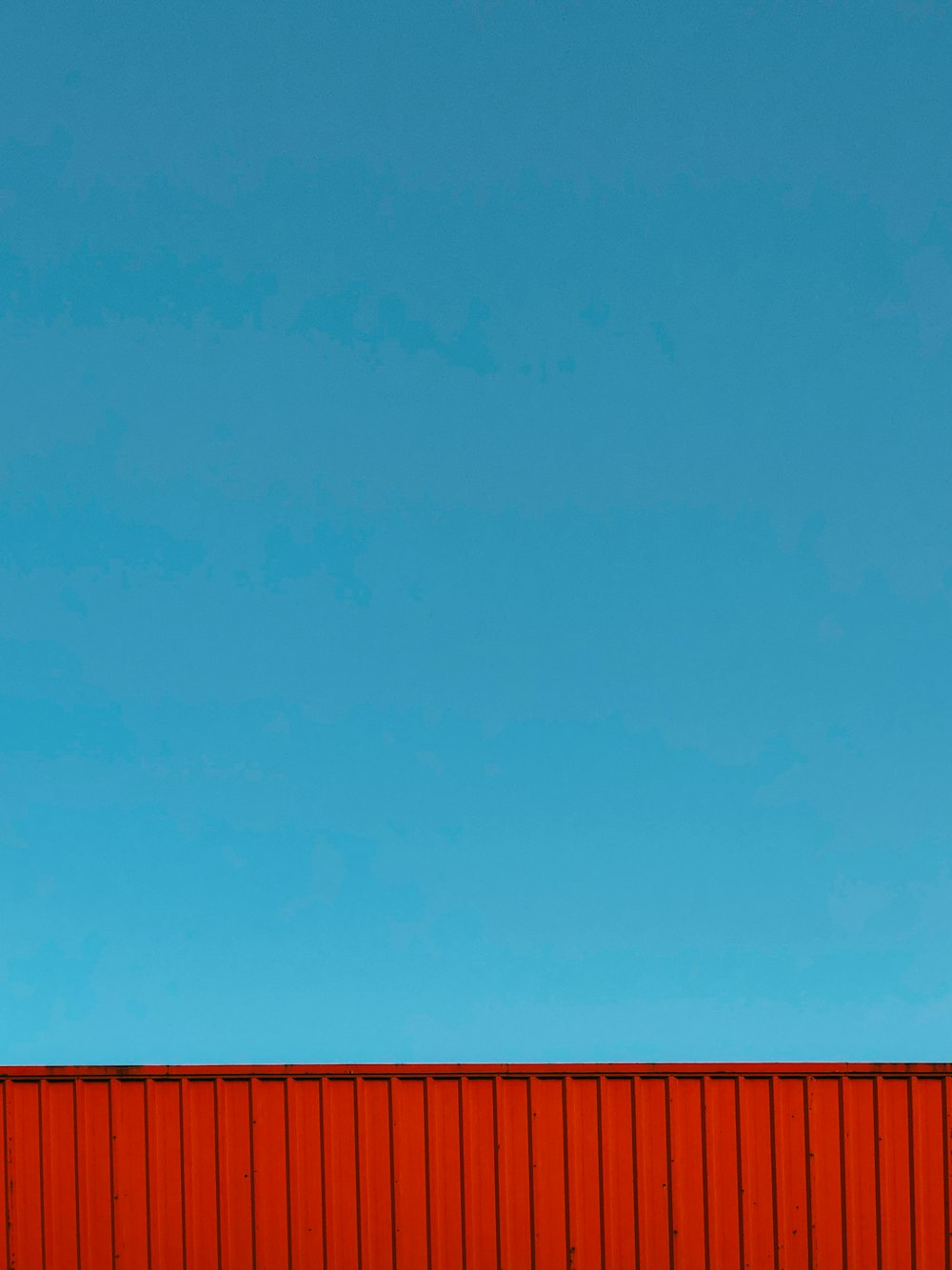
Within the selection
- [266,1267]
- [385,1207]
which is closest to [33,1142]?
[266,1267]

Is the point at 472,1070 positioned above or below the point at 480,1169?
above

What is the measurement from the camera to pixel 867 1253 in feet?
31.4

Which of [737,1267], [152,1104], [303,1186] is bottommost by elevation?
[737,1267]

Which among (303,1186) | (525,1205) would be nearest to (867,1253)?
(525,1205)

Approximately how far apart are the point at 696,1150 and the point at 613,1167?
0.70 m

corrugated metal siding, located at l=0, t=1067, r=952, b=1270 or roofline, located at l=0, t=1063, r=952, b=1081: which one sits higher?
roofline, located at l=0, t=1063, r=952, b=1081

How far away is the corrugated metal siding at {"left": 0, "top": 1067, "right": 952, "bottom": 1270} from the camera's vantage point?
31.5 feet

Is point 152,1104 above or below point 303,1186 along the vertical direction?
above

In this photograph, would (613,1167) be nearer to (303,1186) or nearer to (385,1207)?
(385,1207)

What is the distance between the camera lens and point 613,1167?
31.8ft

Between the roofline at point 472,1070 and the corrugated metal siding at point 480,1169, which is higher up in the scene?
the roofline at point 472,1070

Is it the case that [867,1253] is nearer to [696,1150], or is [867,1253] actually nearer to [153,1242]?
[696,1150]

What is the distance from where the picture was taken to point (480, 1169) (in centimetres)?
966

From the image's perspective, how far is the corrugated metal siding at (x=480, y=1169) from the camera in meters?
9.61
